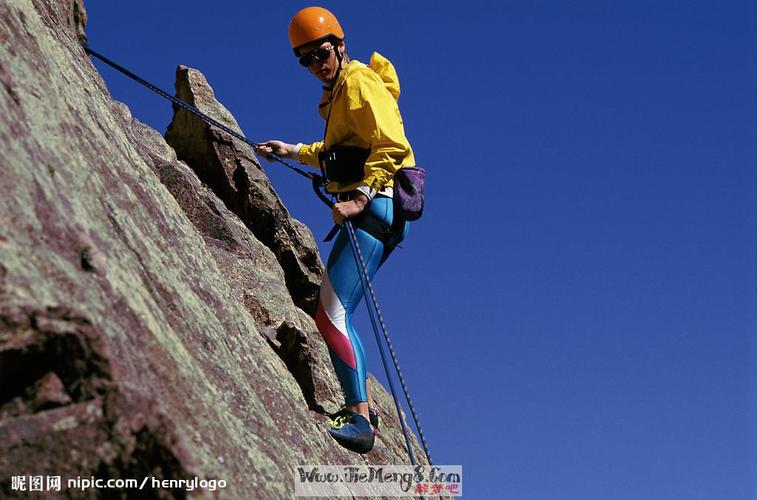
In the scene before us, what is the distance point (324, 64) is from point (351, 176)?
125 cm

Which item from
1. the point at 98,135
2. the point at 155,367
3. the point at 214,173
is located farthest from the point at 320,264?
the point at 155,367

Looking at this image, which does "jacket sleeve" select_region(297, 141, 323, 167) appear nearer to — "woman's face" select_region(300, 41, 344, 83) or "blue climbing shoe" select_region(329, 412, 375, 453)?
"woman's face" select_region(300, 41, 344, 83)

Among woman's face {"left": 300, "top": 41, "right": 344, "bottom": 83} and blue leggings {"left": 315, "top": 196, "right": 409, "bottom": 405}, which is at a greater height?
woman's face {"left": 300, "top": 41, "right": 344, "bottom": 83}

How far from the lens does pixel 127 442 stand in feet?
15.5

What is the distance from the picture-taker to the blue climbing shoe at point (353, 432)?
8539mm

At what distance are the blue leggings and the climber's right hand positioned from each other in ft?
6.57

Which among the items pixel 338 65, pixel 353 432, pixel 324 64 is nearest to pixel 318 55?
pixel 324 64

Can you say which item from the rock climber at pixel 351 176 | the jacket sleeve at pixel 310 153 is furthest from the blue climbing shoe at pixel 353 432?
the jacket sleeve at pixel 310 153

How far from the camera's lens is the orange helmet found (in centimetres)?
927

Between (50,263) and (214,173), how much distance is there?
10731 millimetres

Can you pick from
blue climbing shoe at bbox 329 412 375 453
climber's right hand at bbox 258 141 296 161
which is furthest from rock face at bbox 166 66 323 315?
blue climbing shoe at bbox 329 412 375 453

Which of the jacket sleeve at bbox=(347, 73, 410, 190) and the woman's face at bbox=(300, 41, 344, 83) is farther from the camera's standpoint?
the woman's face at bbox=(300, 41, 344, 83)

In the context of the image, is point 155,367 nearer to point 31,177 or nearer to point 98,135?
point 31,177

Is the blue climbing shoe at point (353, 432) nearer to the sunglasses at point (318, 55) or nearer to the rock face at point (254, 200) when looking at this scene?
the sunglasses at point (318, 55)
